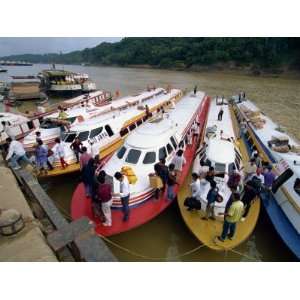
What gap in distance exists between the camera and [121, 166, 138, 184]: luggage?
7.58 metres

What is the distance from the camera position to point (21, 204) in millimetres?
6711

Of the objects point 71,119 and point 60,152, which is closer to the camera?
point 60,152

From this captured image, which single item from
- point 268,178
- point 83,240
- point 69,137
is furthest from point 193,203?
point 69,137

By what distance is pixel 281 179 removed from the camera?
7.93 metres

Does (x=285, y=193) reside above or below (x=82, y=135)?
below

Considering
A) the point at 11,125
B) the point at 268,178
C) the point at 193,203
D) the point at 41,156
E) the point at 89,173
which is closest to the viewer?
the point at 193,203

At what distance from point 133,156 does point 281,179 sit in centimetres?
508

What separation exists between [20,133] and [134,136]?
910 cm

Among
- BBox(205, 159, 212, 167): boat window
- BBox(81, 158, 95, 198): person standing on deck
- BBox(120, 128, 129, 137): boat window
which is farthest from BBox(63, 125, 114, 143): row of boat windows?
BBox(205, 159, 212, 167): boat window

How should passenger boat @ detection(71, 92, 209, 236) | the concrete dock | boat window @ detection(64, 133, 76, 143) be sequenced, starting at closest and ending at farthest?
the concrete dock → passenger boat @ detection(71, 92, 209, 236) → boat window @ detection(64, 133, 76, 143)

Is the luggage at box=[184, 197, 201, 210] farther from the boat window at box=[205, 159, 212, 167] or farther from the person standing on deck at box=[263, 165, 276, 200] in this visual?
the person standing on deck at box=[263, 165, 276, 200]

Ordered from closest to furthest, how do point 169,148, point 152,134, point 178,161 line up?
1. point 178,161
2. point 152,134
3. point 169,148

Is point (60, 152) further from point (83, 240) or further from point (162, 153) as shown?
point (83, 240)

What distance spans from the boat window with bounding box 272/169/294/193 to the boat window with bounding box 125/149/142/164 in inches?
187
